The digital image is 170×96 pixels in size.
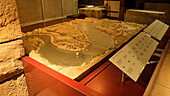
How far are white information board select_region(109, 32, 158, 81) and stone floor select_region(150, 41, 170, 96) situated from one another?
72 cm

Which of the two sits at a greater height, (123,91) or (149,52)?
(149,52)

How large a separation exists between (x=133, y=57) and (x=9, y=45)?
56.2 inches

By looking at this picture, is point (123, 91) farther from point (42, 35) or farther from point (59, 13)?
point (59, 13)

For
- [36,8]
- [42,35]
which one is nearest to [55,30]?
[42,35]

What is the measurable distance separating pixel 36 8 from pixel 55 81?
4657mm

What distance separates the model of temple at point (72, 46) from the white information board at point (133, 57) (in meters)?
0.37

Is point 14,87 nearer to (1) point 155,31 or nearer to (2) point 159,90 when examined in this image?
(2) point 159,90

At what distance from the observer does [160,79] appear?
2383mm

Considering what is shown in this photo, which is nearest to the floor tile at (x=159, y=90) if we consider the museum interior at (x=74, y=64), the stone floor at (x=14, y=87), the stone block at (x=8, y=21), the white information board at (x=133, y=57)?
the museum interior at (x=74, y=64)

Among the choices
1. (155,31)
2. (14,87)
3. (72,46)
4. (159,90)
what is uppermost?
(155,31)

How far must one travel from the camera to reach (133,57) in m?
1.50

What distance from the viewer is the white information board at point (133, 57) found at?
1321 mm

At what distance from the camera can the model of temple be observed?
165cm

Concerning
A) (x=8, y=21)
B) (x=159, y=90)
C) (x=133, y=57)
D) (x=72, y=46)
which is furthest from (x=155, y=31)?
(x=8, y=21)
